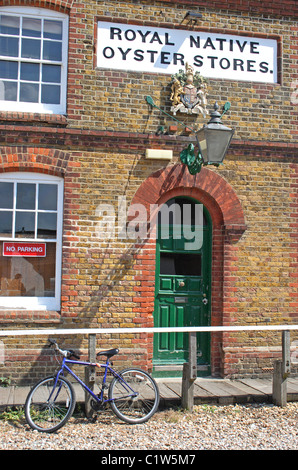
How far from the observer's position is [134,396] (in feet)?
20.4

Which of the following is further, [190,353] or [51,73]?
[51,73]

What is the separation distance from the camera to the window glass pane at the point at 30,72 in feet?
25.6

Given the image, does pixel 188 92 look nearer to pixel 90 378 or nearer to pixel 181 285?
pixel 181 285

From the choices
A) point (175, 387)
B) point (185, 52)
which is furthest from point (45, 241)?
point (185, 52)

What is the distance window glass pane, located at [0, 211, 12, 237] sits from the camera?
765cm

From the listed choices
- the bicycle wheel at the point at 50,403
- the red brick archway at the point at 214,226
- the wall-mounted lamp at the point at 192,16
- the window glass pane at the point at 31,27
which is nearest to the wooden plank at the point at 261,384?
the red brick archway at the point at 214,226

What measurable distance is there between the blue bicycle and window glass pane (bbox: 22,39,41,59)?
4.46m

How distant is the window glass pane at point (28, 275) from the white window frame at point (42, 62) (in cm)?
208

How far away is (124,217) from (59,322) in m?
1.87

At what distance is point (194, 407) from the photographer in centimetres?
669

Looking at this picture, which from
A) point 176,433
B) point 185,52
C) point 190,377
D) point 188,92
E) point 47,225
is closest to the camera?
point 176,433

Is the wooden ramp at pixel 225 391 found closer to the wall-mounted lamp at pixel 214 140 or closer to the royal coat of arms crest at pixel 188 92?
the wall-mounted lamp at pixel 214 140

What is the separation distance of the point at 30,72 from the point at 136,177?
2306 mm

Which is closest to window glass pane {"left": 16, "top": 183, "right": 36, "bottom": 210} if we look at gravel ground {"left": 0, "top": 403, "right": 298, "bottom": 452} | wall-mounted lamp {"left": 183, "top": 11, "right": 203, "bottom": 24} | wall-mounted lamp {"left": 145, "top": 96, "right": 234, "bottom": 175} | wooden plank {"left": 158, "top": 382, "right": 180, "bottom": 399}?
wall-mounted lamp {"left": 145, "top": 96, "right": 234, "bottom": 175}
